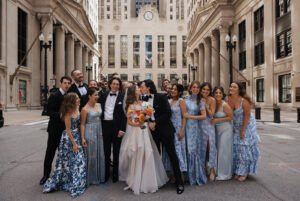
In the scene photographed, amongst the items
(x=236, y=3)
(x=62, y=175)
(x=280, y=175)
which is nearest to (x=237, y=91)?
(x=280, y=175)

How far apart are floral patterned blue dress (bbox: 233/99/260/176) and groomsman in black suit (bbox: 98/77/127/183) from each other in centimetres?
254

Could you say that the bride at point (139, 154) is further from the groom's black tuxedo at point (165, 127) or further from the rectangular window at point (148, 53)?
the rectangular window at point (148, 53)

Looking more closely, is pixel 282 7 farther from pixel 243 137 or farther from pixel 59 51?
pixel 59 51

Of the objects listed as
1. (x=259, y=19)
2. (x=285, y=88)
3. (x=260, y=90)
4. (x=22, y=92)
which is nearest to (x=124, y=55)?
(x=22, y=92)

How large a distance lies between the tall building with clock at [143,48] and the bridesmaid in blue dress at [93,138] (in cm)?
6866

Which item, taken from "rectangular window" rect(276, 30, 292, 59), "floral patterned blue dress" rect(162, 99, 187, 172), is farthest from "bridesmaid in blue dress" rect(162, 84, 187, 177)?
"rectangular window" rect(276, 30, 292, 59)

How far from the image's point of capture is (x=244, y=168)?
4.89 m

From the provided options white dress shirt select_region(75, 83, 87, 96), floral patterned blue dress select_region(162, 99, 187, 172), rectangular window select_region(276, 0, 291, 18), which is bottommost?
floral patterned blue dress select_region(162, 99, 187, 172)

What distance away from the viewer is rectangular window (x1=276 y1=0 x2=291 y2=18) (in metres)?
22.2

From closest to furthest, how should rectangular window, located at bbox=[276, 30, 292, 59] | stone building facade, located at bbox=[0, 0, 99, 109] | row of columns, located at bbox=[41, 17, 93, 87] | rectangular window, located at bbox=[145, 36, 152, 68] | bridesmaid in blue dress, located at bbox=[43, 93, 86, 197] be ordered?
bridesmaid in blue dress, located at bbox=[43, 93, 86, 197] < rectangular window, located at bbox=[276, 30, 292, 59] < stone building facade, located at bbox=[0, 0, 99, 109] < row of columns, located at bbox=[41, 17, 93, 87] < rectangular window, located at bbox=[145, 36, 152, 68]

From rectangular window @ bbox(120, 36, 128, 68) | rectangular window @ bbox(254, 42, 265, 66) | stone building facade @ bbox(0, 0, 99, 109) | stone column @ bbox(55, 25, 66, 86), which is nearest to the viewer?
stone building facade @ bbox(0, 0, 99, 109)

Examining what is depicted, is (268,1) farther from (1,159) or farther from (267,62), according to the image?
(1,159)

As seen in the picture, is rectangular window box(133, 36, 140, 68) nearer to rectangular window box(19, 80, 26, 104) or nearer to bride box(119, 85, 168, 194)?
rectangular window box(19, 80, 26, 104)

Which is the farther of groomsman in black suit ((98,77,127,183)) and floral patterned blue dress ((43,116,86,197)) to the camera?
groomsman in black suit ((98,77,127,183))
